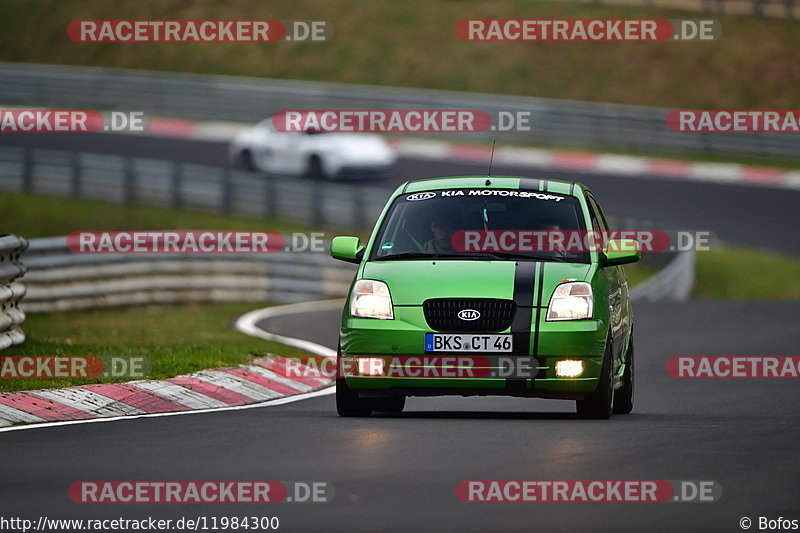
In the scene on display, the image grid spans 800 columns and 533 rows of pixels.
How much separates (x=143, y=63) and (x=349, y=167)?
744 inches

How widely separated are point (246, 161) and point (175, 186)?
17.9ft

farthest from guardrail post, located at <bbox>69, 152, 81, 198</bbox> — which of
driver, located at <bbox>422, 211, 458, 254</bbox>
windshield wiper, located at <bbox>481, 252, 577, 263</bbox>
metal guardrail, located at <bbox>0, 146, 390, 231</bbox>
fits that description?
windshield wiper, located at <bbox>481, 252, 577, 263</bbox>

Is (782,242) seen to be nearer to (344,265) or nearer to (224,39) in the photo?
(344,265)

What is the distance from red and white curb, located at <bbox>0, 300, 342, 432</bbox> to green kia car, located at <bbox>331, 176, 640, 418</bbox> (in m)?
1.44

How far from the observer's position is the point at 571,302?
11.3 metres

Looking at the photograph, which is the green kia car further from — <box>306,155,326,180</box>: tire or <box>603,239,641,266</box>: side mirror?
<box>306,155,326,180</box>: tire

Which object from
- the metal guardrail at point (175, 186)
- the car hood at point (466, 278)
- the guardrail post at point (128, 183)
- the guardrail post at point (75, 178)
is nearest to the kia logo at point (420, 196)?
the car hood at point (466, 278)

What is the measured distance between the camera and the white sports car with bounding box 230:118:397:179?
38438 mm

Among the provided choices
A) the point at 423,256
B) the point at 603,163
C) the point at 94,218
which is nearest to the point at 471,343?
the point at 423,256

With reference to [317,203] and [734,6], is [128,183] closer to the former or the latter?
[317,203]

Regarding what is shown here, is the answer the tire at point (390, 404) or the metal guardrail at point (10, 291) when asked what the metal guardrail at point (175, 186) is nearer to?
the metal guardrail at point (10, 291)

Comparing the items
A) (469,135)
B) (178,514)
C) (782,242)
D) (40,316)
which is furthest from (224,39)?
(178,514)

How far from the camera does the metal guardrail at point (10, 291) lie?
47.6 ft

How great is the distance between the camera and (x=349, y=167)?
38.4 meters
